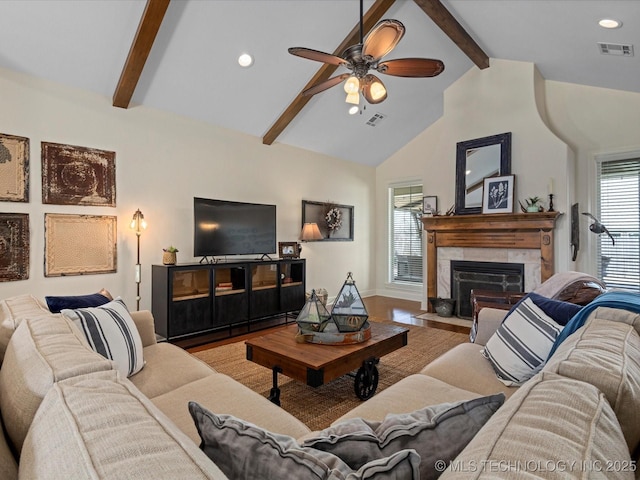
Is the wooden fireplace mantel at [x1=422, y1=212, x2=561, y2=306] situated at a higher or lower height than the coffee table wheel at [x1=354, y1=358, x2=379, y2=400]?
higher

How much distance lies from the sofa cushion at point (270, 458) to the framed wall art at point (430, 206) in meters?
5.25

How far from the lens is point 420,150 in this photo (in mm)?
6496

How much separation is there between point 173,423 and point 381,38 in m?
2.57

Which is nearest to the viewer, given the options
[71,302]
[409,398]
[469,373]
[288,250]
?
[409,398]

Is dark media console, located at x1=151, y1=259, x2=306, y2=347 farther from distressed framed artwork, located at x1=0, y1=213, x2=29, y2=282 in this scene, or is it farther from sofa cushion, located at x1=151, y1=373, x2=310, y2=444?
sofa cushion, located at x1=151, y1=373, x2=310, y2=444

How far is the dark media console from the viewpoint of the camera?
3932 millimetres

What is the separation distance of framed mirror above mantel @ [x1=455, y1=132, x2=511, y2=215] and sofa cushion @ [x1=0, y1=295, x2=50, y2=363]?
16.6 ft

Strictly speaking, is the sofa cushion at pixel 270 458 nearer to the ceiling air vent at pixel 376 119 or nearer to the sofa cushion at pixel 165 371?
the sofa cushion at pixel 165 371

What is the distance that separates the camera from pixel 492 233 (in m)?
5.00

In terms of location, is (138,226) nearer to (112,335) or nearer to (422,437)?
(112,335)

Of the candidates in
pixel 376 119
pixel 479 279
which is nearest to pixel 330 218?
pixel 376 119

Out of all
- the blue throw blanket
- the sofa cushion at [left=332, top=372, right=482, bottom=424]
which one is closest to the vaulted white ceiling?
the blue throw blanket

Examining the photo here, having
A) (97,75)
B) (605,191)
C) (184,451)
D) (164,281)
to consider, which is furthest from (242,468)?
(605,191)

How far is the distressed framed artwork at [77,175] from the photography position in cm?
349
